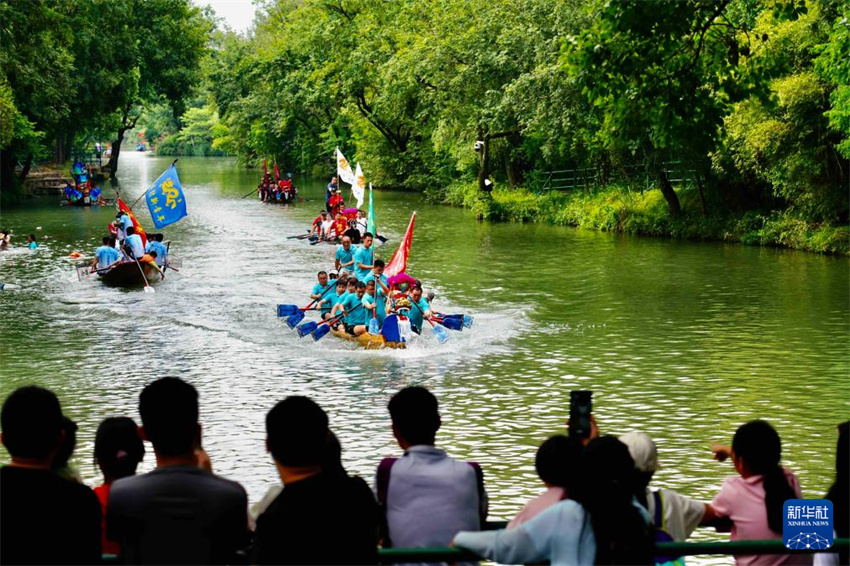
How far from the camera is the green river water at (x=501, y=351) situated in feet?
45.9

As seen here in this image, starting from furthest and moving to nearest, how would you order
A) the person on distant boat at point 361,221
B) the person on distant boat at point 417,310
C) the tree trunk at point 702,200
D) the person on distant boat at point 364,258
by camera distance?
the tree trunk at point 702,200 → the person on distant boat at point 361,221 → the person on distant boat at point 364,258 → the person on distant boat at point 417,310

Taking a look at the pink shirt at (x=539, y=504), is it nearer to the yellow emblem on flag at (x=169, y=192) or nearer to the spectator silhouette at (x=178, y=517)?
the spectator silhouette at (x=178, y=517)

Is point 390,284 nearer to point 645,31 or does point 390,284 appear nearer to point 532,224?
point 645,31

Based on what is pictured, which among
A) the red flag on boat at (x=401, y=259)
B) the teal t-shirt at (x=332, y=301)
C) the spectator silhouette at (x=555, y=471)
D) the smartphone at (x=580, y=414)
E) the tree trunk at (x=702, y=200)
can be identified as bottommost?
the teal t-shirt at (x=332, y=301)

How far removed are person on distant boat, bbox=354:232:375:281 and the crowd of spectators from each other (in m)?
18.5

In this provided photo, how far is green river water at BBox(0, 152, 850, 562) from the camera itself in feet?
45.9

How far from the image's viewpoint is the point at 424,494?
16.6 feet

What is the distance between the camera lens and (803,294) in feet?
81.3

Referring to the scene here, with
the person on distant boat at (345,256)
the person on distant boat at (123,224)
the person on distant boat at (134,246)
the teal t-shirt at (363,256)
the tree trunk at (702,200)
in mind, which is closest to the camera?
the teal t-shirt at (363,256)

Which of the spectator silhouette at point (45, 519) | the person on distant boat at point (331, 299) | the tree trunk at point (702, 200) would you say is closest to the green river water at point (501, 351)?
the person on distant boat at point (331, 299)

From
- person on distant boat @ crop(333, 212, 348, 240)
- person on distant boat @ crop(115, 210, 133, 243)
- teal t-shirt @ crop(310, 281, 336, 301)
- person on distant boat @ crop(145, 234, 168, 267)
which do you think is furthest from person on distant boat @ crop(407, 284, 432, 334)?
person on distant boat @ crop(333, 212, 348, 240)

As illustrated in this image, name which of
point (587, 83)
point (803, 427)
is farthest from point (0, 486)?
point (803, 427)

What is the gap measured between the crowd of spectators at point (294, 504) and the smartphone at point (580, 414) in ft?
1.01

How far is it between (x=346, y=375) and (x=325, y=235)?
61.4 ft
